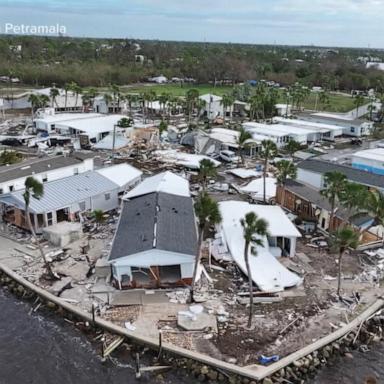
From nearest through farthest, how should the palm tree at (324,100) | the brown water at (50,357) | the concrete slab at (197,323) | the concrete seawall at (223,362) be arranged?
the concrete seawall at (223,362), the brown water at (50,357), the concrete slab at (197,323), the palm tree at (324,100)

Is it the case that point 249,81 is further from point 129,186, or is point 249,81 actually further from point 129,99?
point 129,186

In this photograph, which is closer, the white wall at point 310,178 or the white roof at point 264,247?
the white roof at point 264,247

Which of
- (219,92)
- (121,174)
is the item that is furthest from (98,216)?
(219,92)

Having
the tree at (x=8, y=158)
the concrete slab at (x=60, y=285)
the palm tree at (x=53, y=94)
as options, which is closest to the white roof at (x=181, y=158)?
the tree at (x=8, y=158)

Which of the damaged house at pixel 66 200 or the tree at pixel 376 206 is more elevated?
the tree at pixel 376 206

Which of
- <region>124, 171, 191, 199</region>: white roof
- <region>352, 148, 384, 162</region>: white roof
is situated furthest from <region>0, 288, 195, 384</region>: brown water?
<region>352, 148, 384, 162</region>: white roof

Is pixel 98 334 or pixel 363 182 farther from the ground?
pixel 363 182

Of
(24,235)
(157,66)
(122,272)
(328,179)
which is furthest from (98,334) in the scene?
(157,66)

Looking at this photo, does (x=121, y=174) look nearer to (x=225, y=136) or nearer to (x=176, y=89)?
(x=225, y=136)

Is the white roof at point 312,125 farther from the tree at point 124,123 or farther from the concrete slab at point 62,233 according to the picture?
the concrete slab at point 62,233
